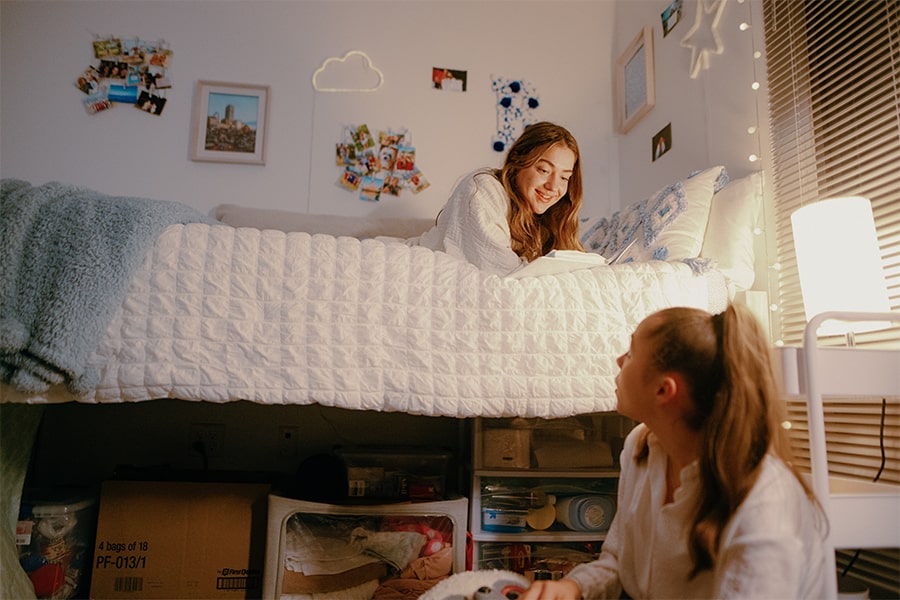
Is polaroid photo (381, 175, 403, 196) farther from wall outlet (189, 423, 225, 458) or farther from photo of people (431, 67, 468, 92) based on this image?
wall outlet (189, 423, 225, 458)

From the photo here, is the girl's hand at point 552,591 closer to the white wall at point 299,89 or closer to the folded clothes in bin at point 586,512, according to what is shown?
the folded clothes in bin at point 586,512

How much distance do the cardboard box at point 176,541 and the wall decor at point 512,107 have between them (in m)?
1.73

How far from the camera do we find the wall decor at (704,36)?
1.90 metres

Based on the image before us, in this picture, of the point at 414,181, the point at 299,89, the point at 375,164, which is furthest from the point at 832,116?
the point at 299,89

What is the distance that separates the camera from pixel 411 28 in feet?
8.40

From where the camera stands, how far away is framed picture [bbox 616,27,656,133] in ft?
7.71

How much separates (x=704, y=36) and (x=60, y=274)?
1.97 m

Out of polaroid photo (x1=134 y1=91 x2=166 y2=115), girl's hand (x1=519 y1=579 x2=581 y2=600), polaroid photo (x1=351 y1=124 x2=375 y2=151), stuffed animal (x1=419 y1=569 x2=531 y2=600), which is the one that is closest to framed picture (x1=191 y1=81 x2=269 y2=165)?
polaroid photo (x1=134 y1=91 x2=166 y2=115)

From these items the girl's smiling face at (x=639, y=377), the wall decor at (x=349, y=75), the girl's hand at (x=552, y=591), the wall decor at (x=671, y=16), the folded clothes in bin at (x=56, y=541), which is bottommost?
the folded clothes in bin at (x=56, y=541)

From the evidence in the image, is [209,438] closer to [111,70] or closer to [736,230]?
[111,70]

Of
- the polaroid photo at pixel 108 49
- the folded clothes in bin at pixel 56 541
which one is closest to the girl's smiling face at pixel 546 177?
the folded clothes in bin at pixel 56 541

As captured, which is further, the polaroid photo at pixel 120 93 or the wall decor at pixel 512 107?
the wall decor at pixel 512 107

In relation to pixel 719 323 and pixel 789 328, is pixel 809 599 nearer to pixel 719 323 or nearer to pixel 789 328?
pixel 719 323

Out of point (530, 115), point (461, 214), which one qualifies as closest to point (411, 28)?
point (530, 115)
